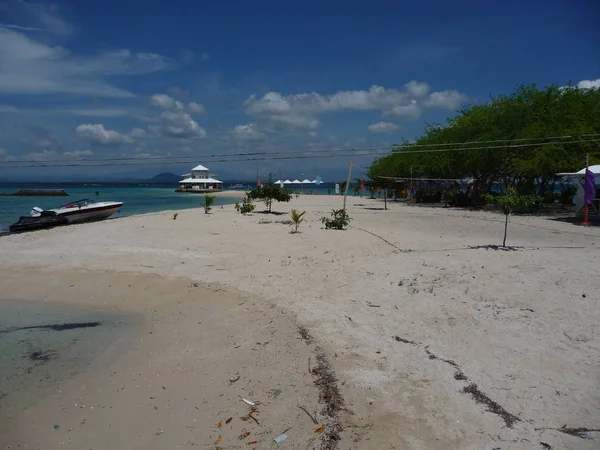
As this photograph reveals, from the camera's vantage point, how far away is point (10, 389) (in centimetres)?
506

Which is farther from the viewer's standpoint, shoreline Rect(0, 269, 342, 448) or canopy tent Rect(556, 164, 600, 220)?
canopy tent Rect(556, 164, 600, 220)

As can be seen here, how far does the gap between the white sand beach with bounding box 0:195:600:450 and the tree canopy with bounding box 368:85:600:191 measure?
14.5m

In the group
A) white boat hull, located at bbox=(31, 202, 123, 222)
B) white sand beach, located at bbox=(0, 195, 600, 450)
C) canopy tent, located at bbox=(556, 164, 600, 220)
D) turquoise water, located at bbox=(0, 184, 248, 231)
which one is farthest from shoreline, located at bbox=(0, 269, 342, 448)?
turquoise water, located at bbox=(0, 184, 248, 231)

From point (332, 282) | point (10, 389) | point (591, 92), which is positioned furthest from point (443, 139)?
point (10, 389)

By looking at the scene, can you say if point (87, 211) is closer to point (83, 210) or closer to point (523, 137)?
point (83, 210)

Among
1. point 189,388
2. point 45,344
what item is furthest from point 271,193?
point 189,388

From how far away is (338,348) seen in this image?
5688 millimetres

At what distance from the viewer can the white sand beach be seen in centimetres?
401

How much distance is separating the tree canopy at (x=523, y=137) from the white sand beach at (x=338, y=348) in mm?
14455

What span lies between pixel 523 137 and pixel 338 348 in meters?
25.4

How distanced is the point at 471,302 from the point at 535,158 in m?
20.5

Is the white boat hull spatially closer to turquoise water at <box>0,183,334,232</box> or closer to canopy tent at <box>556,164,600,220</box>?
turquoise water at <box>0,183,334,232</box>

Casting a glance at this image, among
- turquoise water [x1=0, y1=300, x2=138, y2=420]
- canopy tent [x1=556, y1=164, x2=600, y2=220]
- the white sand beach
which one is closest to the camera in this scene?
the white sand beach

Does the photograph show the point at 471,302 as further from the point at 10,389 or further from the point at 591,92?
the point at 591,92
